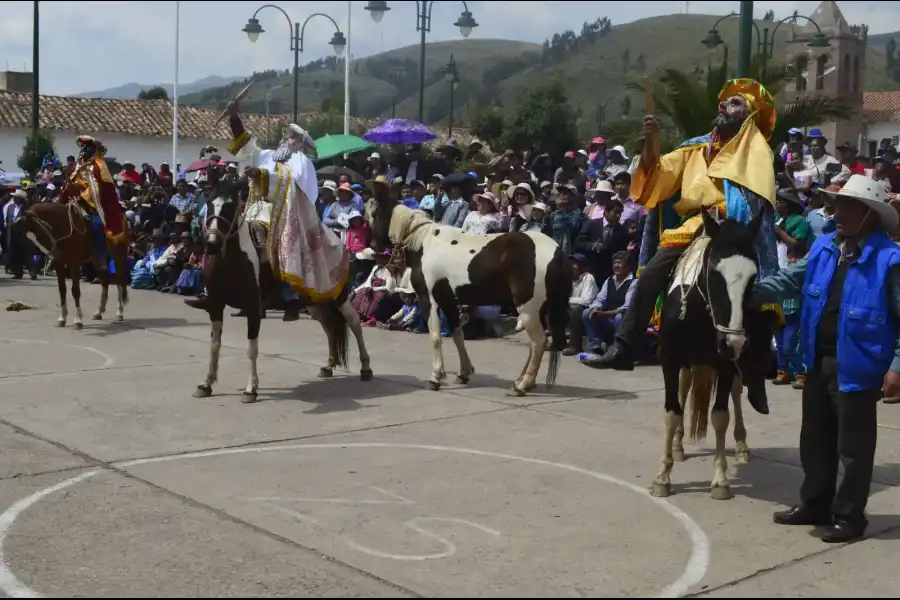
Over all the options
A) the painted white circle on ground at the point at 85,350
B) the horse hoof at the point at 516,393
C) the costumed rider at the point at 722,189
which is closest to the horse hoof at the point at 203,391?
the painted white circle on ground at the point at 85,350

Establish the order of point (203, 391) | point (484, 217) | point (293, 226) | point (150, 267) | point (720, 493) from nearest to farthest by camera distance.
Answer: point (720, 493) → point (203, 391) → point (293, 226) → point (484, 217) → point (150, 267)

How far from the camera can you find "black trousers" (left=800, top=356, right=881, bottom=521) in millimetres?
5992

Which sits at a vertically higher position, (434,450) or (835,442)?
(835,442)

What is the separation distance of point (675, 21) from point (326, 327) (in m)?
176

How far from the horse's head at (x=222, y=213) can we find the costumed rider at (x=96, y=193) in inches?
235

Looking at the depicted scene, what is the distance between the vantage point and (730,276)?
650cm

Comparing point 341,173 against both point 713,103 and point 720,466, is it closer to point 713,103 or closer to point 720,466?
point 713,103

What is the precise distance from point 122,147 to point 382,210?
152 feet

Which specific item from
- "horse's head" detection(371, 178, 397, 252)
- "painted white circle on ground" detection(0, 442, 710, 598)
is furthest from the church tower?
"painted white circle on ground" detection(0, 442, 710, 598)

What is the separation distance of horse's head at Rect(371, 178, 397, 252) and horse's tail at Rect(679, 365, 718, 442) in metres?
4.36

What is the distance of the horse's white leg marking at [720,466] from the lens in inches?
274

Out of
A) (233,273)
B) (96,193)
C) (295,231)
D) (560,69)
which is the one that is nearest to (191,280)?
(96,193)

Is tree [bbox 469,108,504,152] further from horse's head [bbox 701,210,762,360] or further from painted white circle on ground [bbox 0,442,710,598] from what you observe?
horse's head [bbox 701,210,762,360]

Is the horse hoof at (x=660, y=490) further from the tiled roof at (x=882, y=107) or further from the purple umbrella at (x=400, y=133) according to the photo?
the tiled roof at (x=882, y=107)
